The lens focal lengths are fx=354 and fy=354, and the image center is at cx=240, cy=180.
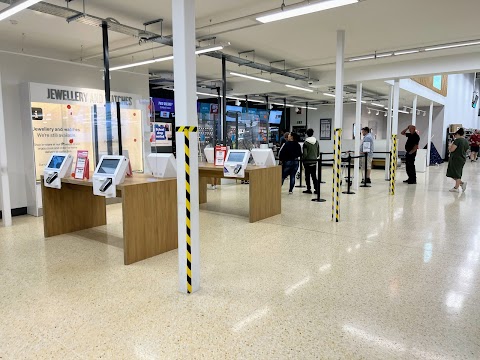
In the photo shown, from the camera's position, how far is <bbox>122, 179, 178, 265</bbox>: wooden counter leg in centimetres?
408

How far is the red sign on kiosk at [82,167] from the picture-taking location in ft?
16.0

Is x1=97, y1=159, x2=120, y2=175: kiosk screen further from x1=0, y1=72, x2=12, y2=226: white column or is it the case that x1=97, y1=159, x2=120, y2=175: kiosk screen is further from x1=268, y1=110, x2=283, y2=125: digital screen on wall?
x1=268, y1=110, x2=283, y2=125: digital screen on wall

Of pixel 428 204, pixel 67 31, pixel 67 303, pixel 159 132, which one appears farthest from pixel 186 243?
pixel 159 132

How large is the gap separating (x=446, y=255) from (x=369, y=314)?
2041 mm

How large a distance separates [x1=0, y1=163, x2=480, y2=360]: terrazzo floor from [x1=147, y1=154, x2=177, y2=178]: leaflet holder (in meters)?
1.05

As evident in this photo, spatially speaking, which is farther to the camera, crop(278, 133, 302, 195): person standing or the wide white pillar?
crop(278, 133, 302, 195): person standing

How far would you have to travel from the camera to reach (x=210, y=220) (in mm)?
6305

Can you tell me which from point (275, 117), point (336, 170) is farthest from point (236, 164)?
point (275, 117)

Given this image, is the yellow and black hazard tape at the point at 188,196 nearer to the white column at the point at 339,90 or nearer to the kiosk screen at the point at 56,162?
the kiosk screen at the point at 56,162

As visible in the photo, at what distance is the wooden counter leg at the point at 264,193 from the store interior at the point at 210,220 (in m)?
0.04

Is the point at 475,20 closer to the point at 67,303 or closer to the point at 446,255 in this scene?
the point at 446,255

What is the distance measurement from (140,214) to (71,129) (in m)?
4.11

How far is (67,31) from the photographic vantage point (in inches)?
248

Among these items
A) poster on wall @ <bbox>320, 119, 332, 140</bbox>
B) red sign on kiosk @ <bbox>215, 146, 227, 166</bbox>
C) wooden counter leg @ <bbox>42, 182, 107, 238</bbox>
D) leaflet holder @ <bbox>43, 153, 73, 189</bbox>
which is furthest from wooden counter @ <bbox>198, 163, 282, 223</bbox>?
poster on wall @ <bbox>320, 119, 332, 140</bbox>
